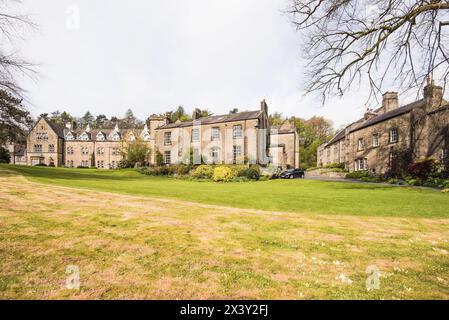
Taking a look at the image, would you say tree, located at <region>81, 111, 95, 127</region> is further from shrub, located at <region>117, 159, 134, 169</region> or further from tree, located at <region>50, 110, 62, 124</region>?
shrub, located at <region>117, 159, 134, 169</region>

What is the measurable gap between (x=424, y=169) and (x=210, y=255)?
26.6 meters

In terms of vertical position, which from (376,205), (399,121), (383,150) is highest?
(399,121)

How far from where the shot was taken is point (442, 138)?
25062 mm

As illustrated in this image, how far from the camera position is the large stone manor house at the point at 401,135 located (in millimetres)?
25312

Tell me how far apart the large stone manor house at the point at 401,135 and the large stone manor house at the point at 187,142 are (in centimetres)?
1349

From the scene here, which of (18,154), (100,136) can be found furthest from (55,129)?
(18,154)

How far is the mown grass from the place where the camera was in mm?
3652

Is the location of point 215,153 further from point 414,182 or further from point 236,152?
point 414,182

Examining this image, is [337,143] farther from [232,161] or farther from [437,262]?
[437,262]

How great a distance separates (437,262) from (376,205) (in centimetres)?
689

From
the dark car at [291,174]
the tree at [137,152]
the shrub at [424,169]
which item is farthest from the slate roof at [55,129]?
the shrub at [424,169]

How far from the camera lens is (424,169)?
23203 mm

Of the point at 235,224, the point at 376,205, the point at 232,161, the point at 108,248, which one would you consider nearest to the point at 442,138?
the point at 376,205

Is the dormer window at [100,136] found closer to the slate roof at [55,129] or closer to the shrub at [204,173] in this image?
the slate roof at [55,129]
